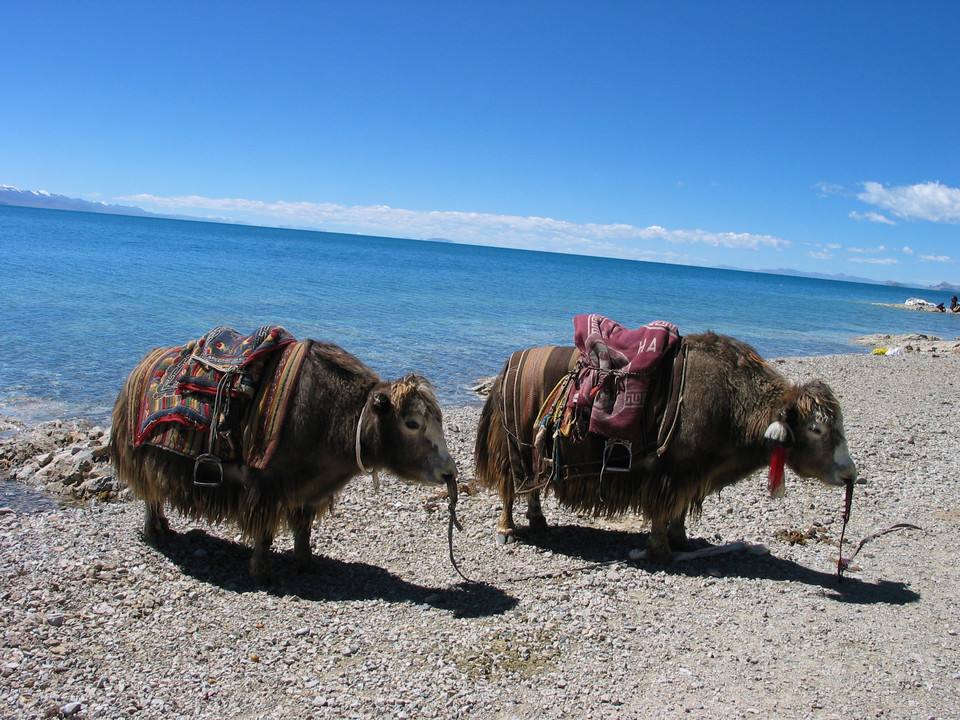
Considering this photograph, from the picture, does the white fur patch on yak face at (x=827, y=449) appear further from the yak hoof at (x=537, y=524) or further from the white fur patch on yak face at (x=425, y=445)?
the white fur patch on yak face at (x=425, y=445)

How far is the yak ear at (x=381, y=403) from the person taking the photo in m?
5.12

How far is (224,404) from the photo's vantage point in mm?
5395

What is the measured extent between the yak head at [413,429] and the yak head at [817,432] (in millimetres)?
2446

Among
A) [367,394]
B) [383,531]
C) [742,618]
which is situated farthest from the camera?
[383,531]

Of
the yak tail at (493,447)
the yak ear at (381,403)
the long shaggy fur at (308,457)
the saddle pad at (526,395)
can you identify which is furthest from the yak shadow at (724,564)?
the yak ear at (381,403)

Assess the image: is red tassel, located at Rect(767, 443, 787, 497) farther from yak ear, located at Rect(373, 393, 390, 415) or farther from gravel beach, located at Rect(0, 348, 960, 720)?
yak ear, located at Rect(373, 393, 390, 415)

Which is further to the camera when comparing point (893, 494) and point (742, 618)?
point (893, 494)

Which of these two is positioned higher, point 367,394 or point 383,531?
point 367,394

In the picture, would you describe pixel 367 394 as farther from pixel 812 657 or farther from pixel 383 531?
pixel 812 657

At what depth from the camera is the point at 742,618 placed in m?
5.05

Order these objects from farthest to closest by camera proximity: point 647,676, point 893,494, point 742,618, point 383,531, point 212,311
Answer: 1. point 212,311
2. point 893,494
3. point 383,531
4. point 742,618
5. point 647,676

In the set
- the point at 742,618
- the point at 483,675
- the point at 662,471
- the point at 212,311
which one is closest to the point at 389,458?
the point at 483,675

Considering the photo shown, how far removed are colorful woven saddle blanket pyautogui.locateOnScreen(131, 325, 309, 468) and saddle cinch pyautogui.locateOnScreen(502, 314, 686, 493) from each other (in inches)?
80.2

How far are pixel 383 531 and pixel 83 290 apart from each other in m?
28.7
